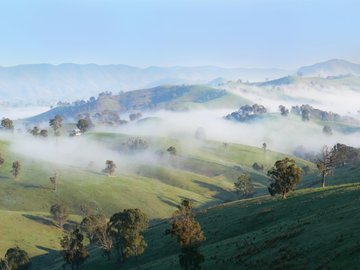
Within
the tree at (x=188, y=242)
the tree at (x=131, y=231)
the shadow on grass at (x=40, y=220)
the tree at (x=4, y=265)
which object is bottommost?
the shadow on grass at (x=40, y=220)

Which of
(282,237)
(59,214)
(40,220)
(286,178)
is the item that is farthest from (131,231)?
(40,220)

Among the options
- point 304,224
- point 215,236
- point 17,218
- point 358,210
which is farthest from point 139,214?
point 17,218

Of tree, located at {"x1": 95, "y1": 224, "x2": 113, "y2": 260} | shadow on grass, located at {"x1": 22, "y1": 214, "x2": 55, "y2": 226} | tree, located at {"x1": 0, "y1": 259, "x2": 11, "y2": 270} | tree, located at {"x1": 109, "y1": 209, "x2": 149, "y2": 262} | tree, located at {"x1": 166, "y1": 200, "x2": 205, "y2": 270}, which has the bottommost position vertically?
shadow on grass, located at {"x1": 22, "y1": 214, "x2": 55, "y2": 226}

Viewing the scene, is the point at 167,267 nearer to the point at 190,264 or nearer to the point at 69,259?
the point at 190,264

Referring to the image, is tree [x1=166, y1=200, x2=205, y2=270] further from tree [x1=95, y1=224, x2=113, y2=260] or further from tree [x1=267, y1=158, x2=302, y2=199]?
tree [x1=267, y1=158, x2=302, y2=199]

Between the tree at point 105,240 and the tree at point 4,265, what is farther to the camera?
the tree at point 4,265

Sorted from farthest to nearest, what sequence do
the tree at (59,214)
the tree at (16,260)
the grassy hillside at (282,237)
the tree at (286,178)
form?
the tree at (59,214) → the tree at (16,260) → the tree at (286,178) → the grassy hillside at (282,237)

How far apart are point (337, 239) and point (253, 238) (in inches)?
846

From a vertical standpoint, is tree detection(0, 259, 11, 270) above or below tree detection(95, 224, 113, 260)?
below

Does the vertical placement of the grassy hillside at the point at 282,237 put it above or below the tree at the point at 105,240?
above

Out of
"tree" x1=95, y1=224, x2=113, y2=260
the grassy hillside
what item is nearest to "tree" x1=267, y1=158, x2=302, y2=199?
the grassy hillside

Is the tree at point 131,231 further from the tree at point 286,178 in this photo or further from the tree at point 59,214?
the tree at point 59,214

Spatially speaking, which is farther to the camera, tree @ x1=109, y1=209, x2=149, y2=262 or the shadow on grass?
the shadow on grass

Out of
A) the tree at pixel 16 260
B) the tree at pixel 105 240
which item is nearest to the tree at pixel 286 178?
the tree at pixel 105 240
